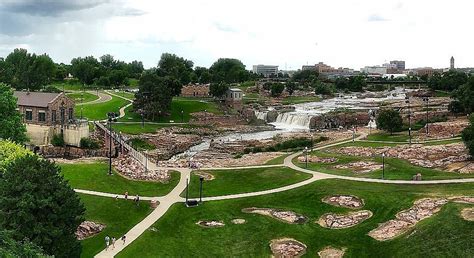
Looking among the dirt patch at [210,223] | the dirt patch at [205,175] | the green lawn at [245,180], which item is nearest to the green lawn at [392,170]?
the green lawn at [245,180]

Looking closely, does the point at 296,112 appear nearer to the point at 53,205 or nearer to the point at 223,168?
the point at 223,168

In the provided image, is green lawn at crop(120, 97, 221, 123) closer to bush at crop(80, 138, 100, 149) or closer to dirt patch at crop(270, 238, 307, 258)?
bush at crop(80, 138, 100, 149)

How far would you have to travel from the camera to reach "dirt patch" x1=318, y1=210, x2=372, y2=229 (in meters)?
46.5

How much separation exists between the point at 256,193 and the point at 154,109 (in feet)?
211

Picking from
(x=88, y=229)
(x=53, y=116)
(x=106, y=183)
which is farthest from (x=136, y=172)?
(x=53, y=116)

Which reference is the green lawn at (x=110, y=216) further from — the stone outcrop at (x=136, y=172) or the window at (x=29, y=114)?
the window at (x=29, y=114)


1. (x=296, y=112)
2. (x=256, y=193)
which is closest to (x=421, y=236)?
(x=256, y=193)

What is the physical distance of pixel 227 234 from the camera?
45406 mm

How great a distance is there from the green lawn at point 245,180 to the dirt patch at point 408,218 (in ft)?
51.3

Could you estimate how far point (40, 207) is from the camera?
114 ft

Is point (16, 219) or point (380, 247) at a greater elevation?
point (16, 219)

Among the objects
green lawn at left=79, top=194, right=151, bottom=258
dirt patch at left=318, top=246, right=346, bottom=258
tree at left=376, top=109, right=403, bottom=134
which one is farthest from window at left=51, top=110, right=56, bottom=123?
dirt patch at left=318, top=246, right=346, bottom=258

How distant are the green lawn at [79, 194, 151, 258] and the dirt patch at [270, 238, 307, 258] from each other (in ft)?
42.0

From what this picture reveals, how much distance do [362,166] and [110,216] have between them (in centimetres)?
3394
